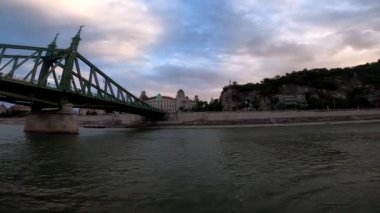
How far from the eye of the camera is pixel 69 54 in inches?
3474

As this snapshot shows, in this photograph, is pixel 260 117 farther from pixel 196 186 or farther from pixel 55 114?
pixel 196 186

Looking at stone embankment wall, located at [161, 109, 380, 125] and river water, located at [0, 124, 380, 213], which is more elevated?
stone embankment wall, located at [161, 109, 380, 125]

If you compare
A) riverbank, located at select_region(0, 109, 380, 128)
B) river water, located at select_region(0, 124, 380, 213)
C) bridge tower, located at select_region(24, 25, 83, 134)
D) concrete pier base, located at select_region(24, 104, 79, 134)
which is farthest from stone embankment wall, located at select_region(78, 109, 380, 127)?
river water, located at select_region(0, 124, 380, 213)

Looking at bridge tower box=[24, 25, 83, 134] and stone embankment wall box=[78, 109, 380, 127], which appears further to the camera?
stone embankment wall box=[78, 109, 380, 127]

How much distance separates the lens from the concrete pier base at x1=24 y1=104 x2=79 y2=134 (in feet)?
260

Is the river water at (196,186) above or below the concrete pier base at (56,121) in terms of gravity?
below

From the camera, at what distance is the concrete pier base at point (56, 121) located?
260 ft

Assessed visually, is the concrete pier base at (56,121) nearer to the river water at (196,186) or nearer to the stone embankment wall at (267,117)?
the stone embankment wall at (267,117)

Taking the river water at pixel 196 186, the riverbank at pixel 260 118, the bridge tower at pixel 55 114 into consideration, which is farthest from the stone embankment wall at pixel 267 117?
the river water at pixel 196 186

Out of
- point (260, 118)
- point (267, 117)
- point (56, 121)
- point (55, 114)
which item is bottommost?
point (260, 118)

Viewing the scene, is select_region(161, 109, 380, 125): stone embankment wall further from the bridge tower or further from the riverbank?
the bridge tower

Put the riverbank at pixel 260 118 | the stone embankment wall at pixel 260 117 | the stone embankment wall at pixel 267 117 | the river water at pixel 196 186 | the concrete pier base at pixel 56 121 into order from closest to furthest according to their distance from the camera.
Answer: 1. the river water at pixel 196 186
2. the concrete pier base at pixel 56 121
3. the riverbank at pixel 260 118
4. the stone embankment wall at pixel 260 117
5. the stone embankment wall at pixel 267 117

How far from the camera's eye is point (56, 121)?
79.2m

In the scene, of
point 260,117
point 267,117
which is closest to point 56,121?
point 260,117
